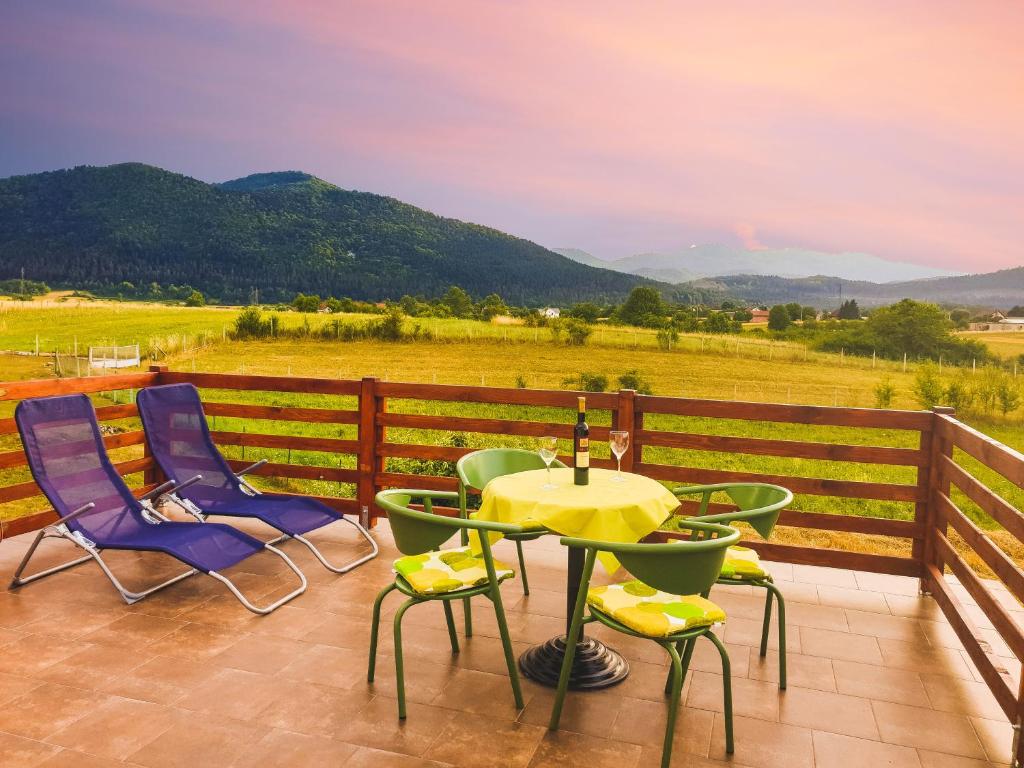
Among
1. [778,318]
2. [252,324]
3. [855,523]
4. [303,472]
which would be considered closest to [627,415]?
[855,523]

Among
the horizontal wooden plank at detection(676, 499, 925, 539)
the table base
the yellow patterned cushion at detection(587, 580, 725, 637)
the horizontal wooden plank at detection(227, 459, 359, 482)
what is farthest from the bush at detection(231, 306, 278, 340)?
the yellow patterned cushion at detection(587, 580, 725, 637)

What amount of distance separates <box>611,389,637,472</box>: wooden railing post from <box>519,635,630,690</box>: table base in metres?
1.60

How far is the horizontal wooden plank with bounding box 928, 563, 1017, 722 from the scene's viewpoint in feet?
8.89

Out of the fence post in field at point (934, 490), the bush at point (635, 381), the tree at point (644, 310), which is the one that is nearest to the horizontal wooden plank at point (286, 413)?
the fence post in field at point (934, 490)

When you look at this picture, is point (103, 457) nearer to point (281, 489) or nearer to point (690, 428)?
point (281, 489)

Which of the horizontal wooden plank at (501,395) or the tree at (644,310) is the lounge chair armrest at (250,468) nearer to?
the horizontal wooden plank at (501,395)

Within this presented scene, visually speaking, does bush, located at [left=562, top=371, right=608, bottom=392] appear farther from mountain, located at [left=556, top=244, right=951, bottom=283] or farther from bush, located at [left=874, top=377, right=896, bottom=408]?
bush, located at [left=874, top=377, right=896, bottom=408]

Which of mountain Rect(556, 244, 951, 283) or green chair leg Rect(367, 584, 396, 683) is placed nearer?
green chair leg Rect(367, 584, 396, 683)

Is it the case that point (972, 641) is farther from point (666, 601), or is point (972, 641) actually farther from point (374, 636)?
point (374, 636)

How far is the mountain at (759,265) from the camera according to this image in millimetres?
41781

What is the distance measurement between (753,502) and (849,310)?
120ft

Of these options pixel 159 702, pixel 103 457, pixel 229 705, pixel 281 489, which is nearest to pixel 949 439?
pixel 229 705

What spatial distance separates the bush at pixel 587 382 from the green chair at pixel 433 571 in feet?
86.4

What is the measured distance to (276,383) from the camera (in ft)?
17.3
